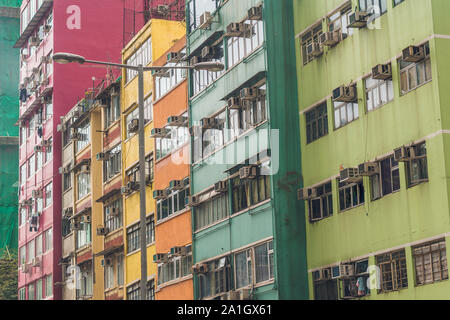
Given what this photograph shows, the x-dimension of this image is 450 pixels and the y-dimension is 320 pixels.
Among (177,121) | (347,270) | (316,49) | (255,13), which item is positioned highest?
(255,13)

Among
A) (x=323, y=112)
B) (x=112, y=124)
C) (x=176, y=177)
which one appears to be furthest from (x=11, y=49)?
(x=323, y=112)

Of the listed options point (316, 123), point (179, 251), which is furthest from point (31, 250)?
point (316, 123)

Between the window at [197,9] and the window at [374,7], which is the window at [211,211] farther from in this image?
the window at [374,7]

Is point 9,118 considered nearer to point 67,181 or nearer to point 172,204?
point 67,181

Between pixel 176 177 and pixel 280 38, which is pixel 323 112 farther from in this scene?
pixel 176 177

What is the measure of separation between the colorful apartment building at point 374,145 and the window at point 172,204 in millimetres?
6855

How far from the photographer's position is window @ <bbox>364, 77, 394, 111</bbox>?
925 inches

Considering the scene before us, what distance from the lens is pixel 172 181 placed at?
32500mm

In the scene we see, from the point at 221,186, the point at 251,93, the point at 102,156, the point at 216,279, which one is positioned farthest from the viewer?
the point at 102,156

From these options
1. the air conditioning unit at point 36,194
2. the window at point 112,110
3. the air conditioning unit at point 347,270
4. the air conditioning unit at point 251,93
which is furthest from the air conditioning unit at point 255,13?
the air conditioning unit at point 36,194

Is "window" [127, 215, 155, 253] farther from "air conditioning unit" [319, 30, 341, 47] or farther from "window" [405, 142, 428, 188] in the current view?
"window" [405, 142, 428, 188]

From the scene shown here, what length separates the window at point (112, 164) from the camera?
40.8 m

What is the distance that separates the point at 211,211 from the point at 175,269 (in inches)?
140

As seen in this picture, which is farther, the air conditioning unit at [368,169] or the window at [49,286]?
the window at [49,286]
